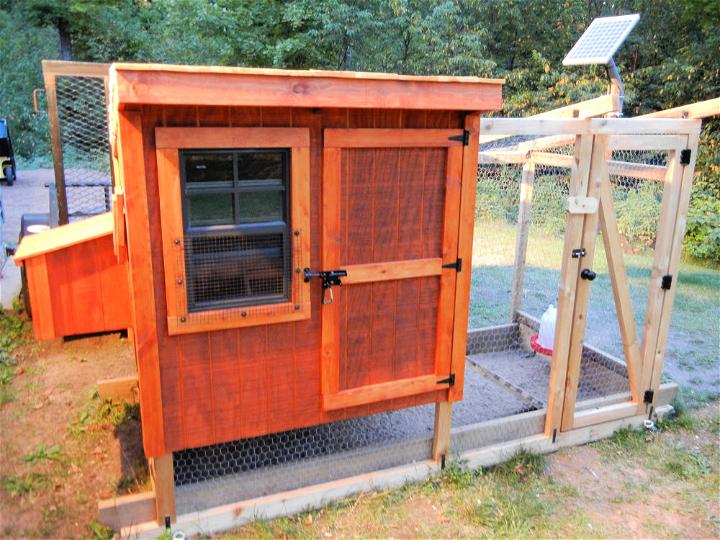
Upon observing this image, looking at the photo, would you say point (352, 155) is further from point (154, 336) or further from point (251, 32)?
point (251, 32)

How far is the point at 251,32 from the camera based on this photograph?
14242 millimetres

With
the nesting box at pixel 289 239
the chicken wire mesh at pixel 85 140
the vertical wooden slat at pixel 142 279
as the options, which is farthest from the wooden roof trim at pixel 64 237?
the chicken wire mesh at pixel 85 140

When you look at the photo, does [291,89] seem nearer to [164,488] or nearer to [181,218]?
[181,218]

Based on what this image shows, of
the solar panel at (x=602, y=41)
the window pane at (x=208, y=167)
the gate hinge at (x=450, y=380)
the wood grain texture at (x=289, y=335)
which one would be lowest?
the gate hinge at (x=450, y=380)

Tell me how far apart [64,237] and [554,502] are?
10.2 ft

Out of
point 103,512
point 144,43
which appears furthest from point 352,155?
point 144,43

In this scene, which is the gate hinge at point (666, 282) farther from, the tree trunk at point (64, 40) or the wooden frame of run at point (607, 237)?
the tree trunk at point (64, 40)

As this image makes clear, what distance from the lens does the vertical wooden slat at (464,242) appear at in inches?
116

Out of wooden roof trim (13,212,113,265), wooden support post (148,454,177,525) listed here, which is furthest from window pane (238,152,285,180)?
wooden support post (148,454,177,525)

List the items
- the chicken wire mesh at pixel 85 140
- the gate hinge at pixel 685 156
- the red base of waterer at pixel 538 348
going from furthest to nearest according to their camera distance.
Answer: the chicken wire mesh at pixel 85 140 < the red base of waterer at pixel 538 348 < the gate hinge at pixel 685 156

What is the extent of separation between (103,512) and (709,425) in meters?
3.88

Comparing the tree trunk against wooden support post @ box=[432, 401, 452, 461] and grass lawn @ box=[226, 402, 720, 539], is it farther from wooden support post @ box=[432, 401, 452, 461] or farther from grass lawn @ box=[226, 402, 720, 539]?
grass lawn @ box=[226, 402, 720, 539]

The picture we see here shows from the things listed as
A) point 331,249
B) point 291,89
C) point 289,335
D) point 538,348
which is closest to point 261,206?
point 331,249

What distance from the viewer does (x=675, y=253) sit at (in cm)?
391
